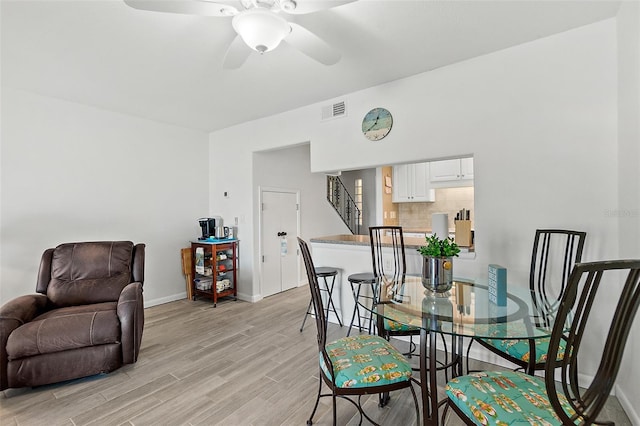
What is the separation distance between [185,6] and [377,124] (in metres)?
2.15

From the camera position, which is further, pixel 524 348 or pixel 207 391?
pixel 207 391

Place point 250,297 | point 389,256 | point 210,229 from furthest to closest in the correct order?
1. point 210,229
2. point 250,297
3. point 389,256

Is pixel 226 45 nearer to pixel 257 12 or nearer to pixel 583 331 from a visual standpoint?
pixel 257 12

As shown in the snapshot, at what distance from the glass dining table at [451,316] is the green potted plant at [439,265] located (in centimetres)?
6

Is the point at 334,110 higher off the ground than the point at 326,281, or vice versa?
the point at 334,110

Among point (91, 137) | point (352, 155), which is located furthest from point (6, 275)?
point (352, 155)

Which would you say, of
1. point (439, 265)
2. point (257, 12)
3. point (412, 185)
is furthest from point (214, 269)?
point (412, 185)

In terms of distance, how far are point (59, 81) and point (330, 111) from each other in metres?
2.86

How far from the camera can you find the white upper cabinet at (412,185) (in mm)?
5379

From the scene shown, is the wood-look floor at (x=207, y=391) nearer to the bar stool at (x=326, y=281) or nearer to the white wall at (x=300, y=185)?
the bar stool at (x=326, y=281)

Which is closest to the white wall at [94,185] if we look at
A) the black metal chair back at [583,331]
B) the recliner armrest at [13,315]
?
the recliner armrest at [13,315]

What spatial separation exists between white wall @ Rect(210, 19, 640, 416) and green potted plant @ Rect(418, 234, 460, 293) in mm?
928

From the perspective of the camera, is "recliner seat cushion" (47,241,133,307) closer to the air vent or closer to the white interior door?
the white interior door

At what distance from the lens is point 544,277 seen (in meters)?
2.20
